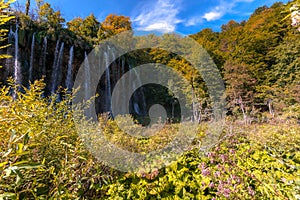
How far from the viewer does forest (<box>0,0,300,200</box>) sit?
1.01m

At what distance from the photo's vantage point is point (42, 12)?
949cm

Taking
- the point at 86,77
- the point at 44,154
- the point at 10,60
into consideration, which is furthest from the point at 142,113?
the point at 44,154

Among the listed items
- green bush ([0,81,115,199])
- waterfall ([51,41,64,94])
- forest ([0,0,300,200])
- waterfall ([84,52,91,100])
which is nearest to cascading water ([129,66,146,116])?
forest ([0,0,300,200])

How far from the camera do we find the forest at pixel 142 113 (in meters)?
1.01

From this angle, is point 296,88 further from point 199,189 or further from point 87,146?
point 87,146

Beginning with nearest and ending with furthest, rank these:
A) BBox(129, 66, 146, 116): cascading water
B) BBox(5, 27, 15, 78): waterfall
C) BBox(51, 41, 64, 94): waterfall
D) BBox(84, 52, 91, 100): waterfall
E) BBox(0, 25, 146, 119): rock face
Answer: BBox(5, 27, 15, 78): waterfall
BBox(0, 25, 146, 119): rock face
BBox(51, 41, 64, 94): waterfall
BBox(84, 52, 91, 100): waterfall
BBox(129, 66, 146, 116): cascading water

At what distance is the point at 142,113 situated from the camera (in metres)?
15.0

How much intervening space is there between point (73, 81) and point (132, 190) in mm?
10307

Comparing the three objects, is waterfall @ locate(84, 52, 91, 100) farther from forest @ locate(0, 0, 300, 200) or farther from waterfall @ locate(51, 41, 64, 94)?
waterfall @ locate(51, 41, 64, 94)

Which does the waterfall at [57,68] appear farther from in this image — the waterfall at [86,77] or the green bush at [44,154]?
the green bush at [44,154]

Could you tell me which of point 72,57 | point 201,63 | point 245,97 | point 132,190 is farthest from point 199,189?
point 201,63

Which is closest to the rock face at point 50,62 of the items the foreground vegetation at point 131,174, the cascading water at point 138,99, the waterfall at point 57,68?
the waterfall at point 57,68

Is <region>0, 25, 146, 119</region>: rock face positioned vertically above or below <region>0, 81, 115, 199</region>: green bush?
above

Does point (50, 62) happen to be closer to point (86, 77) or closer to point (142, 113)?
point (86, 77)
